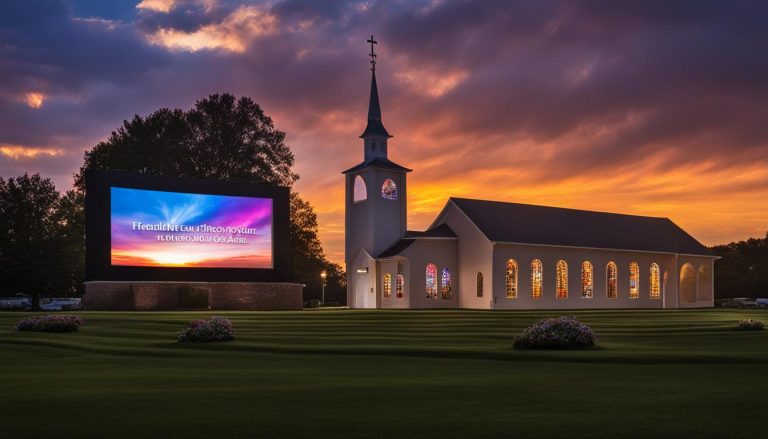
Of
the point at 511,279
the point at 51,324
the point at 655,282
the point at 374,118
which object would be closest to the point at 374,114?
the point at 374,118

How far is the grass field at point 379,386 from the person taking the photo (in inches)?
472

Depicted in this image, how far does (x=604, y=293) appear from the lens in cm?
6525

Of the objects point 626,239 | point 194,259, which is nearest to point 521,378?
point 194,259

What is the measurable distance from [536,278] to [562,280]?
9.39 ft

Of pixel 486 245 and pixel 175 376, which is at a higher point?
pixel 486 245

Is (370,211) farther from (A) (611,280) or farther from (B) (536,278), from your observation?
(A) (611,280)

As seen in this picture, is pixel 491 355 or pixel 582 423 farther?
pixel 491 355

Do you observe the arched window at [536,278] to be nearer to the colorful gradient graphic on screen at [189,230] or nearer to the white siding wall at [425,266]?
the white siding wall at [425,266]

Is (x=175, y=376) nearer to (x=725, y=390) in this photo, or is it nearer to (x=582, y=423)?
(x=582, y=423)

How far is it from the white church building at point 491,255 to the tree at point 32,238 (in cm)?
2773

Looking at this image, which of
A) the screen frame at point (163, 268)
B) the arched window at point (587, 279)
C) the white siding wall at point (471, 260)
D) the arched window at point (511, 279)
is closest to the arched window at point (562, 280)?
the arched window at point (587, 279)

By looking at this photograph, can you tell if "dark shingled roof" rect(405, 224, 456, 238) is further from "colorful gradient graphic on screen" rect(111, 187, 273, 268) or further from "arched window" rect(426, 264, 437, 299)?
"colorful gradient graphic on screen" rect(111, 187, 273, 268)

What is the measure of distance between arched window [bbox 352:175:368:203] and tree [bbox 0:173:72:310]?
2766 centimetres

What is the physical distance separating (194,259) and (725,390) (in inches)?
1695
